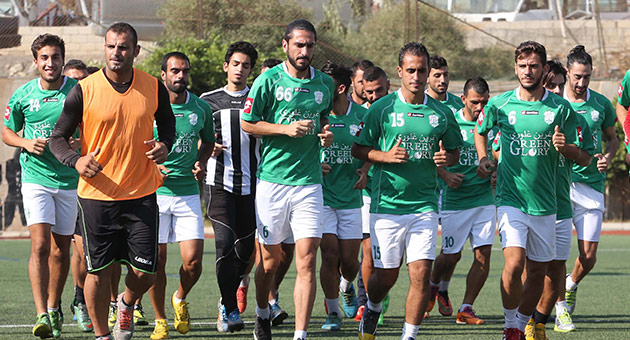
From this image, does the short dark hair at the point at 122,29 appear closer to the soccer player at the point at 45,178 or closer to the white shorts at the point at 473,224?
the soccer player at the point at 45,178

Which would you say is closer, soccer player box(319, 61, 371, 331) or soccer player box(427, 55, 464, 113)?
soccer player box(319, 61, 371, 331)

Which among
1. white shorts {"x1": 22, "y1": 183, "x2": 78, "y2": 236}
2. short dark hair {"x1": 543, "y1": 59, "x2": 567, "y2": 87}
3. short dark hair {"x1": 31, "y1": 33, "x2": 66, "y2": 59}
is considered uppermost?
short dark hair {"x1": 31, "y1": 33, "x2": 66, "y2": 59}

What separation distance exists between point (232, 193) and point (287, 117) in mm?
1647

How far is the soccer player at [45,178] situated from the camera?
28.9ft

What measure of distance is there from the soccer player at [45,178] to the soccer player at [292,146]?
82.6 inches

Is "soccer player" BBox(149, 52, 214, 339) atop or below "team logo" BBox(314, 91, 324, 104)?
below

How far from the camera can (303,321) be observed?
7.55 metres

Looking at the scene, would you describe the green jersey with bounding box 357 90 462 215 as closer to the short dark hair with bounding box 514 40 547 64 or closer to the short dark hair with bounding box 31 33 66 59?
the short dark hair with bounding box 514 40 547 64

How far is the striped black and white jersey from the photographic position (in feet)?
30.7

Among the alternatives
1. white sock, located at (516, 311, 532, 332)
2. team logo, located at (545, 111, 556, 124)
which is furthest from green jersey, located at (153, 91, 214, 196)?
white sock, located at (516, 311, 532, 332)

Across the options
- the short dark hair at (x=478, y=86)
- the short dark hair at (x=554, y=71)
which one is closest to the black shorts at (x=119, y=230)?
the short dark hair at (x=478, y=86)

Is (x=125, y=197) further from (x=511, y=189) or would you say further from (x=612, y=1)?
(x=612, y=1)

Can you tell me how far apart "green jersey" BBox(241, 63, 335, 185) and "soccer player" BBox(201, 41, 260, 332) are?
140 centimetres

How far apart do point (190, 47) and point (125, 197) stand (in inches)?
729
